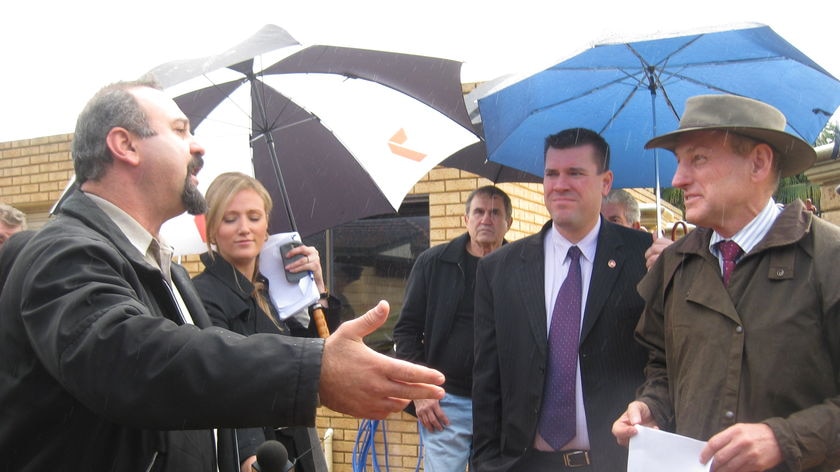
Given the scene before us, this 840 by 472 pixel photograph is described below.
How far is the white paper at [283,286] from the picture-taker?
11.9 feet

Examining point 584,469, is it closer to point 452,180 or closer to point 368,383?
point 368,383

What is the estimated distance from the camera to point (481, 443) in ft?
12.1

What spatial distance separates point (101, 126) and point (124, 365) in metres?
1.03

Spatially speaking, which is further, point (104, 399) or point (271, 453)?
point (271, 453)

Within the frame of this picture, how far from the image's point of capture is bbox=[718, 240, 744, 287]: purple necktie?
2764 millimetres

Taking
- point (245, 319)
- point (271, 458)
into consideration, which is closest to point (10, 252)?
point (271, 458)

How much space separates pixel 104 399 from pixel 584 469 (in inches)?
92.3

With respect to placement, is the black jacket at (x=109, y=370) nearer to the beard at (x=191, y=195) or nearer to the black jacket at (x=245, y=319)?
the beard at (x=191, y=195)

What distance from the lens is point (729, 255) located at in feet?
9.16

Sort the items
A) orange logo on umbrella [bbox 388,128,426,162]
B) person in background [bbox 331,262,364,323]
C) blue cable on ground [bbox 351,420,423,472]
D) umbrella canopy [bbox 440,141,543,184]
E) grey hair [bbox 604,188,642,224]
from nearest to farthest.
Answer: orange logo on umbrella [bbox 388,128,426,162] → umbrella canopy [bbox 440,141,543,184] → grey hair [bbox 604,188,642,224] → blue cable on ground [bbox 351,420,423,472] → person in background [bbox 331,262,364,323]

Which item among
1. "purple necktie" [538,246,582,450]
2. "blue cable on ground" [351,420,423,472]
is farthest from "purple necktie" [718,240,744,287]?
"blue cable on ground" [351,420,423,472]

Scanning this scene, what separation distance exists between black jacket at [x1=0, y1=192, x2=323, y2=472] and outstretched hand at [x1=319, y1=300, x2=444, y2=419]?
0.04 meters

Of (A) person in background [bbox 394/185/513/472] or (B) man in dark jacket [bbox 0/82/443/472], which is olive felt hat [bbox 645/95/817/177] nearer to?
(B) man in dark jacket [bbox 0/82/443/472]

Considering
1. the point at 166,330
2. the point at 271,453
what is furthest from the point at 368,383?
the point at 271,453
